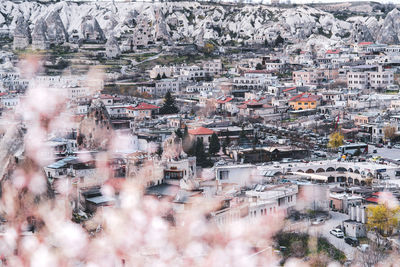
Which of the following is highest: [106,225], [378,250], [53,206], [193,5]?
[193,5]

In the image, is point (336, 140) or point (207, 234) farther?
point (336, 140)

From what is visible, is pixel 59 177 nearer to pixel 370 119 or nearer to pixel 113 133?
pixel 113 133

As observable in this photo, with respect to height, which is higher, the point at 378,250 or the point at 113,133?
the point at 113,133

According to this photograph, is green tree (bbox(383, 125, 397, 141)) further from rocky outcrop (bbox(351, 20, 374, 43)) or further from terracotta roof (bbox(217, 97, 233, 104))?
rocky outcrop (bbox(351, 20, 374, 43))

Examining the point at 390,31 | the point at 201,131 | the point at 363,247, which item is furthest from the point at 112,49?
the point at 363,247

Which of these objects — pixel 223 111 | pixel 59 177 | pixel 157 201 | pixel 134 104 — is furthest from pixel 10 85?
pixel 157 201

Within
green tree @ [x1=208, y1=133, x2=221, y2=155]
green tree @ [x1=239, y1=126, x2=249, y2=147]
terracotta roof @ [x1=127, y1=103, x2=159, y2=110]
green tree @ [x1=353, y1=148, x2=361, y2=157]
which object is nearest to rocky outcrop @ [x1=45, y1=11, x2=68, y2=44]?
terracotta roof @ [x1=127, y1=103, x2=159, y2=110]

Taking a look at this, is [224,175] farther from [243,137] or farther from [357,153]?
[243,137]

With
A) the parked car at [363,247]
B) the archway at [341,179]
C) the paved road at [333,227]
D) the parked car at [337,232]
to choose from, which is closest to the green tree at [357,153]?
the archway at [341,179]
